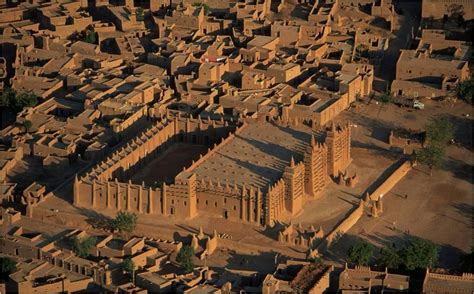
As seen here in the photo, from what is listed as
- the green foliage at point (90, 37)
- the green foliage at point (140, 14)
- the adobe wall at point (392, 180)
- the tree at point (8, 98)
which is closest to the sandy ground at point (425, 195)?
the adobe wall at point (392, 180)

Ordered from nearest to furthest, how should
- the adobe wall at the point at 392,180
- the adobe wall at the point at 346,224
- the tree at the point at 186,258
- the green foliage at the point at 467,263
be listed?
the green foliage at the point at 467,263, the tree at the point at 186,258, the adobe wall at the point at 346,224, the adobe wall at the point at 392,180

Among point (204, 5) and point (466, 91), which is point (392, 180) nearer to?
point (466, 91)

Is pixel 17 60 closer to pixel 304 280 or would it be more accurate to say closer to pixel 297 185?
pixel 297 185

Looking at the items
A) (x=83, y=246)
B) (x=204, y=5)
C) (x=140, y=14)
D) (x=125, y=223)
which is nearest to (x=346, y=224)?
(x=125, y=223)

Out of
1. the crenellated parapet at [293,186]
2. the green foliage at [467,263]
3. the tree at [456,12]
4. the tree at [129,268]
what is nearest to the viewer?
the tree at [129,268]

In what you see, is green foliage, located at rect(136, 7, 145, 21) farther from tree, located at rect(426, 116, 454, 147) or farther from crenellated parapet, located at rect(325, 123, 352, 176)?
tree, located at rect(426, 116, 454, 147)

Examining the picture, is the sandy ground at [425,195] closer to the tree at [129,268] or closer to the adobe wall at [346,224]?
the adobe wall at [346,224]
